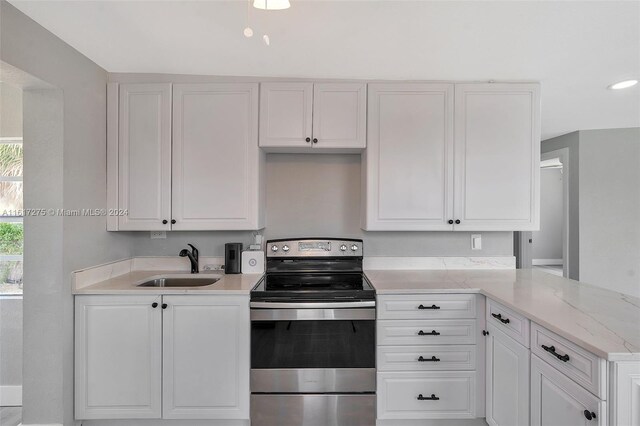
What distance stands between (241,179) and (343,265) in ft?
3.24

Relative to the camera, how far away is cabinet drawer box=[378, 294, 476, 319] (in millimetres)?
1908

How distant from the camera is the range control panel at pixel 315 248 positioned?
7.93 feet

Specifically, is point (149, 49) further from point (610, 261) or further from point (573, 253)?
point (610, 261)

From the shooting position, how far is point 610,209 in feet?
12.1

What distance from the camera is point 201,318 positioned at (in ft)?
6.18

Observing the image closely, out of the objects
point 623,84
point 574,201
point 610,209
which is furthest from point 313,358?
point 610,209

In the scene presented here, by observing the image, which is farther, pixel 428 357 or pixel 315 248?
pixel 315 248

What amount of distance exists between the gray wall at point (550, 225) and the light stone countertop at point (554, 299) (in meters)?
6.18

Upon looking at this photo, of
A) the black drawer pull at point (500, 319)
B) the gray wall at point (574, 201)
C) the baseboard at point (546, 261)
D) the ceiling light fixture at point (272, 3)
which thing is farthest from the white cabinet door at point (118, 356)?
the baseboard at point (546, 261)

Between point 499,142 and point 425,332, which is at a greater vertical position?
point 499,142

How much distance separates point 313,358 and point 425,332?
685 mm

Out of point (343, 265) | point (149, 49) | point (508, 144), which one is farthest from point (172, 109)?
point (508, 144)

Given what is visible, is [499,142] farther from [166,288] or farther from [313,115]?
[166,288]

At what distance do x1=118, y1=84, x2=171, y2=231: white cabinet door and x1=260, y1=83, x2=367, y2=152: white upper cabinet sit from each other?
0.69m
